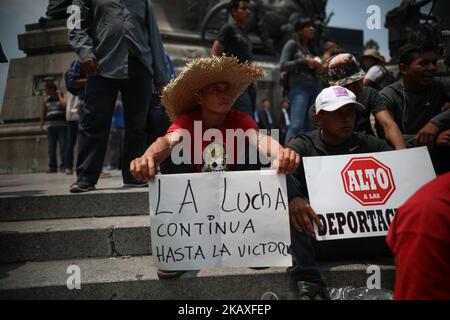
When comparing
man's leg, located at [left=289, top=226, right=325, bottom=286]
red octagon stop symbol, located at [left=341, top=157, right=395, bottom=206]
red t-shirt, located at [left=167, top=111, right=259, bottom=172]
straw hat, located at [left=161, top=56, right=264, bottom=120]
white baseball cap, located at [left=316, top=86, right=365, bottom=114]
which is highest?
straw hat, located at [left=161, top=56, right=264, bottom=120]

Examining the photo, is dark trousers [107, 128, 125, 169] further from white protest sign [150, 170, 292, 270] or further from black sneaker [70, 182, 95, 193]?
white protest sign [150, 170, 292, 270]

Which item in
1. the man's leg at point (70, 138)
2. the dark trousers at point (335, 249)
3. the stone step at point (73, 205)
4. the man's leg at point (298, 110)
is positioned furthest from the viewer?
the man's leg at point (70, 138)

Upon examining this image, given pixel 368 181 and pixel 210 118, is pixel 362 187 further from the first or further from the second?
pixel 210 118

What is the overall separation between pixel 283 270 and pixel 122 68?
7.63 feet

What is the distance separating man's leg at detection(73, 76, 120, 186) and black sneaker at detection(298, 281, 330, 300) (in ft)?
7.13

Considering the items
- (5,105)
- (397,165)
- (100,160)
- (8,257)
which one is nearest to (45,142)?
(5,105)

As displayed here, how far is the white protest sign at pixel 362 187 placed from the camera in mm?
2518

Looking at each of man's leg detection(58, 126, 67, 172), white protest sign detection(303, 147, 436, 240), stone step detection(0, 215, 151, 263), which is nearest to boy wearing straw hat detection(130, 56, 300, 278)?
white protest sign detection(303, 147, 436, 240)

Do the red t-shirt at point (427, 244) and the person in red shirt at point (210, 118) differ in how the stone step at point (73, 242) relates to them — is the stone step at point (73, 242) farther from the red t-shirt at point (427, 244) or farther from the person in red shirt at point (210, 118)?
the red t-shirt at point (427, 244)

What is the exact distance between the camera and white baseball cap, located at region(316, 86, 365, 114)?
105 inches

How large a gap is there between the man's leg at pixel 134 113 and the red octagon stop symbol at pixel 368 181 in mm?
2163

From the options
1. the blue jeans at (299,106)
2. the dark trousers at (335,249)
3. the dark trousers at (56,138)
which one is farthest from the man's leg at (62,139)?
the dark trousers at (335,249)
